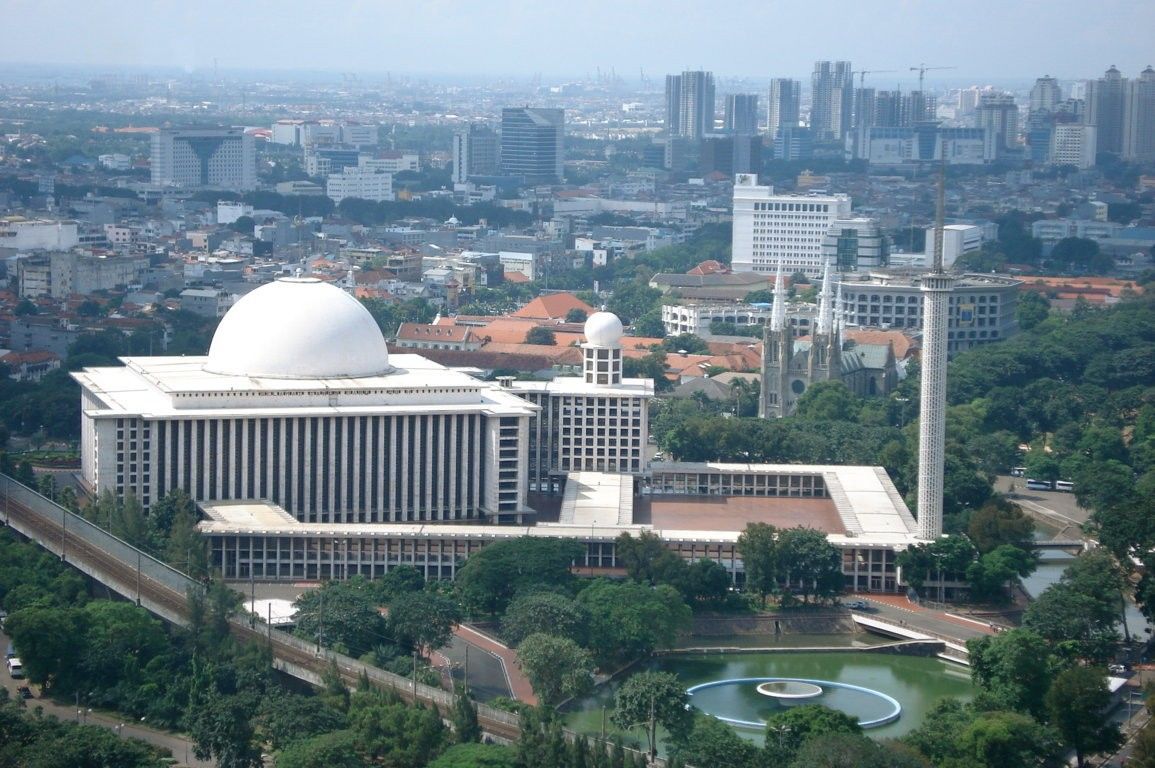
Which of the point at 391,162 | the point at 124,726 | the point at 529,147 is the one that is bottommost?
the point at 124,726

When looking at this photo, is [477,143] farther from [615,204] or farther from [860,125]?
[860,125]

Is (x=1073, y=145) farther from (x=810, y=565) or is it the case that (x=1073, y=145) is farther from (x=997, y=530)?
(x=810, y=565)

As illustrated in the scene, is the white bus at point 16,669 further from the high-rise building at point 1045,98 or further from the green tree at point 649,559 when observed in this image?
the high-rise building at point 1045,98

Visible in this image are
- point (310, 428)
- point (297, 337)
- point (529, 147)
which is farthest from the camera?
point (529, 147)

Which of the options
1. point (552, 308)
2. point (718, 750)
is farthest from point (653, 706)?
point (552, 308)

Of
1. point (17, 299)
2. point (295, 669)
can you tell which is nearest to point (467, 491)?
point (295, 669)

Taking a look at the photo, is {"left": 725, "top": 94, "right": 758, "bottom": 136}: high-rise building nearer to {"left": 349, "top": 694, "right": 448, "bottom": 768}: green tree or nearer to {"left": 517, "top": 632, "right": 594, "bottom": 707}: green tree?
{"left": 517, "top": 632, "right": 594, "bottom": 707}: green tree
